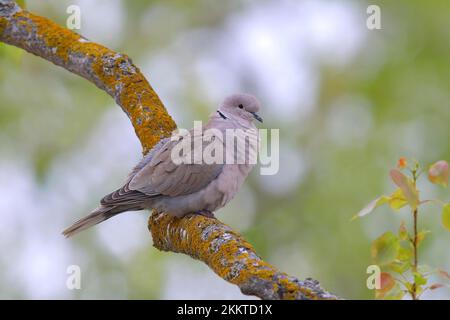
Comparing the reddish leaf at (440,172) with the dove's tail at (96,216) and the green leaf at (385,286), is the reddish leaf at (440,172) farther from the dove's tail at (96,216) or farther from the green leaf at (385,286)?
the dove's tail at (96,216)

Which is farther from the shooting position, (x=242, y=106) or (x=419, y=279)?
(x=242, y=106)

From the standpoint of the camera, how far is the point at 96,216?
440 centimetres

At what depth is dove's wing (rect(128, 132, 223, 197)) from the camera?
4348 millimetres

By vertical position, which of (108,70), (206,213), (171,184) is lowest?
(206,213)

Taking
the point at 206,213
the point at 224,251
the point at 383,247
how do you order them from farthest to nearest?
the point at 206,213, the point at 224,251, the point at 383,247

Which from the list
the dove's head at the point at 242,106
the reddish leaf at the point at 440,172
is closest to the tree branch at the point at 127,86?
the dove's head at the point at 242,106

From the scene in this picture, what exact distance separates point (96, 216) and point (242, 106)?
139cm

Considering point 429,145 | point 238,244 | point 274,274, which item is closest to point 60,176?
point 429,145

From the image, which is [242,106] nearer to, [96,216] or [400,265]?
[96,216]

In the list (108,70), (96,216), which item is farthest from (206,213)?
(108,70)

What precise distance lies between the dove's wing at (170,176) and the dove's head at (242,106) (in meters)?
0.74

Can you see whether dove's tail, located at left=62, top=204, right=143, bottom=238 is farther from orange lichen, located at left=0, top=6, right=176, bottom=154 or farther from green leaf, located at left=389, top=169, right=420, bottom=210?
green leaf, located at left=389, top=169, right=420, bottom=210
